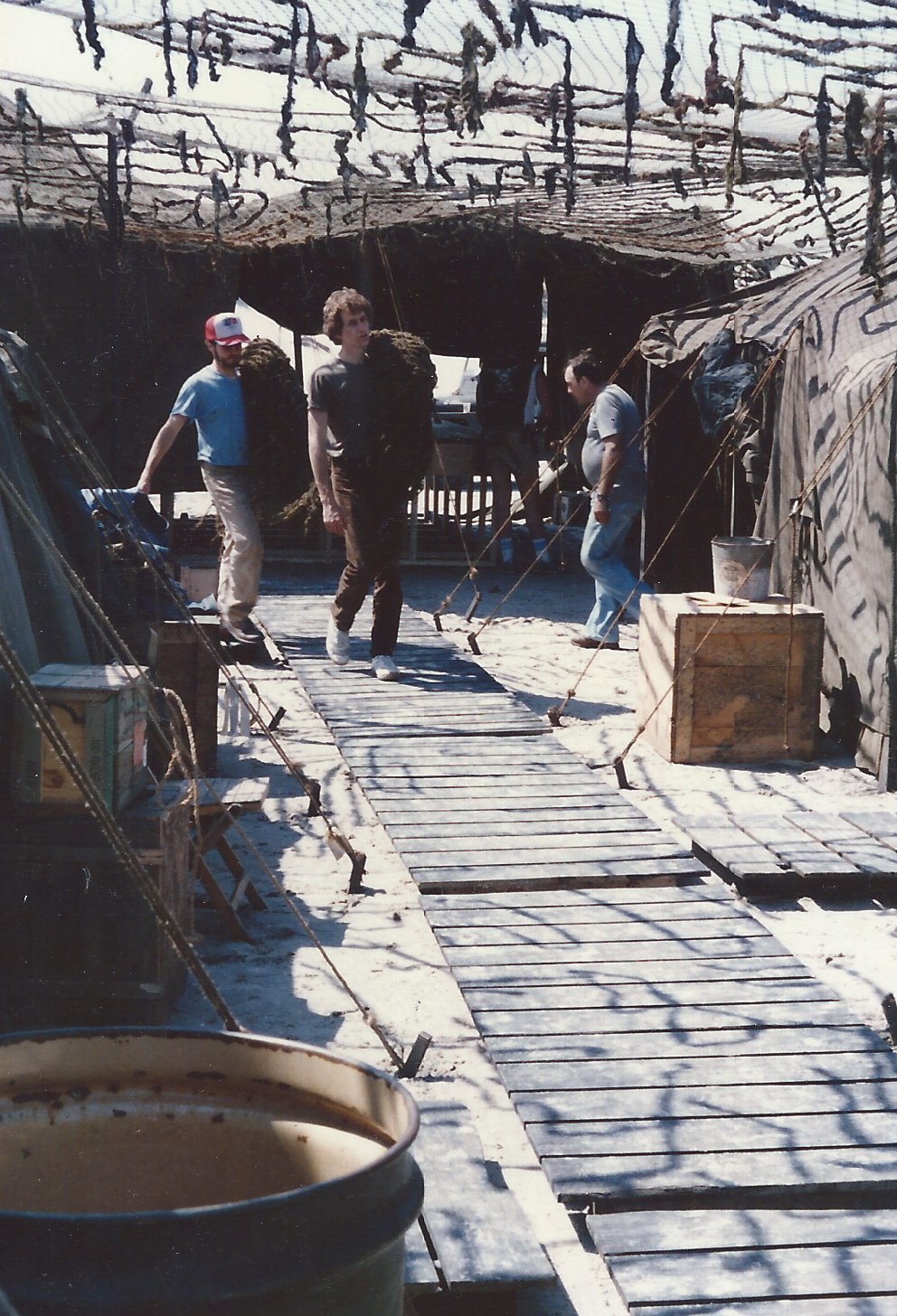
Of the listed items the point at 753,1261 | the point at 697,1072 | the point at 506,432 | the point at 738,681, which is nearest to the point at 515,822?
the point at 738,681

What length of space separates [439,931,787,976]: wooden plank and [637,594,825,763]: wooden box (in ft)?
8.33

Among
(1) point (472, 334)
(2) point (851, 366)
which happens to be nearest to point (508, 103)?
(2) point (851, 366)

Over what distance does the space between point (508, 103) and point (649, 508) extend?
10.1 ft

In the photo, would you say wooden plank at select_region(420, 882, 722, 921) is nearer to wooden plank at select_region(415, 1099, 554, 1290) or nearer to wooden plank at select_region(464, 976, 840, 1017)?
wooden plank at select_region(464, 976, 840, 1017)

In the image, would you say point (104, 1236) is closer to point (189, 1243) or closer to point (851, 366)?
point (189, 1243)

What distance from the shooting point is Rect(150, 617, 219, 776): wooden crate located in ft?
21.5

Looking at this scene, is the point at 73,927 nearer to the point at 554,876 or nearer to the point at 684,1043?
the point at 684,1043

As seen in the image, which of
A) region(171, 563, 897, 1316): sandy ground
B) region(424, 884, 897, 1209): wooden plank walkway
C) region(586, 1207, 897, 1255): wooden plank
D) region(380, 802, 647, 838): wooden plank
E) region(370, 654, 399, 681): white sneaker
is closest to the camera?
region(586, 1207, 897, 1255): wooden plank

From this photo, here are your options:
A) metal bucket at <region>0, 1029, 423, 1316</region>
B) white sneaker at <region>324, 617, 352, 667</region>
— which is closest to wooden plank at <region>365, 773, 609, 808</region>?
white sneaker at <region>324, 617, 352, 667</region>

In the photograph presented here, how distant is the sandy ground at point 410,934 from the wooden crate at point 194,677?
1.29 feet

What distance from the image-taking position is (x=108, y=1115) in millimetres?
2252

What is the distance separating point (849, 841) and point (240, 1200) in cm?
407

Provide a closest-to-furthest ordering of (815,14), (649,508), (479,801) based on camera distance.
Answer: (479,801), (815,14), (649,508)

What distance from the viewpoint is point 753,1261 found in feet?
9.66
